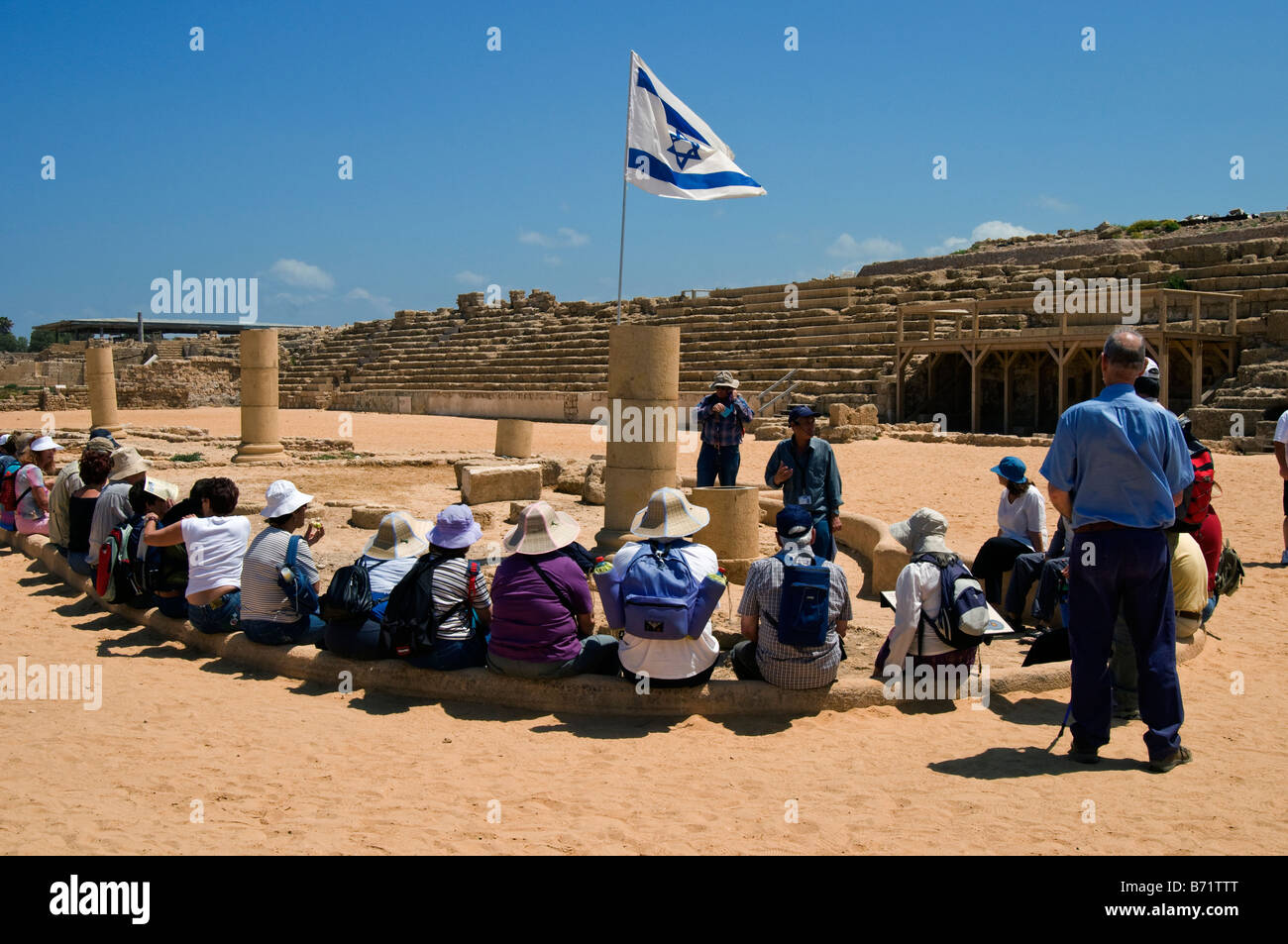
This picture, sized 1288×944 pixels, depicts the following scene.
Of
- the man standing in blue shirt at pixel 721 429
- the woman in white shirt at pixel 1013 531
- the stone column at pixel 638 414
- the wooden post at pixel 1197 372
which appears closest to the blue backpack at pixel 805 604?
the woman in white shirt at pixel 1013 531

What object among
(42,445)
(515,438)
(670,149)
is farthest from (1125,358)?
(515,438)

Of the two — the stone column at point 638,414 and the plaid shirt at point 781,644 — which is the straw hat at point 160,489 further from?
the plaid shirt at point 781,644

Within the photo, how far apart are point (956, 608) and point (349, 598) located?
355 cm

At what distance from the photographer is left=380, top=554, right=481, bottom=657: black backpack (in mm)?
5938

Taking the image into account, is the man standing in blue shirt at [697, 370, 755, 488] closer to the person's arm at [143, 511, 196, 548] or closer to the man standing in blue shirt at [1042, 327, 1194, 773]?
the person's arm at [143, 511, 196, 548]

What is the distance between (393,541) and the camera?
6.68 metres

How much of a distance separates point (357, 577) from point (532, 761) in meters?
1.84

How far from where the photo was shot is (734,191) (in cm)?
1329

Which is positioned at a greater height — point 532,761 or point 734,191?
point 734,191

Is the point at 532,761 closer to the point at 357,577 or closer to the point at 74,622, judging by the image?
the point at 357,577

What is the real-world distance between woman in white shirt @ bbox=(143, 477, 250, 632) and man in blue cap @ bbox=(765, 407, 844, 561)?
400cm

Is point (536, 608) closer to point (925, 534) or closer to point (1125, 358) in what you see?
point (925, 534)
